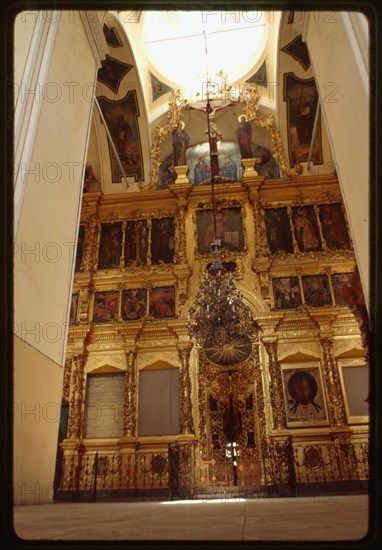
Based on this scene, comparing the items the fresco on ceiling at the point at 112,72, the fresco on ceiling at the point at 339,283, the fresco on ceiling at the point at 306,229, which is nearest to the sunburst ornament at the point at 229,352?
the fresco on ceiling at the point at 339,283

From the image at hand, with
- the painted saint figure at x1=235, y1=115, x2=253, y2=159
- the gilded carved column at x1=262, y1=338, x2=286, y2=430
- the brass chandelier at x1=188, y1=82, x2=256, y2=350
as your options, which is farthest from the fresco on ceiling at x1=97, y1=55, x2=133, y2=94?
the gilded carved column at x1=262, y1=338, x2=286, y2=430

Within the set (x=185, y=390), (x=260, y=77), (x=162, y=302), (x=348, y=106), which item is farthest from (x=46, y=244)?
(x=260, y=77)

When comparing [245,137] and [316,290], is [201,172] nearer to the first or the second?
[245,137]

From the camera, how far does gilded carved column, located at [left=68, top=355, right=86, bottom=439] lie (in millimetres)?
10648

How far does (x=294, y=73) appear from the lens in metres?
12.1

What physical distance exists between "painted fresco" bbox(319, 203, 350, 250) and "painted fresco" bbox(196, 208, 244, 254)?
7.92 feet

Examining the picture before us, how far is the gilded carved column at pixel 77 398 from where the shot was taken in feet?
34.9

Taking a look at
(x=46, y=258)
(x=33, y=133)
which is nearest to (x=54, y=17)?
(x=33, y=133)

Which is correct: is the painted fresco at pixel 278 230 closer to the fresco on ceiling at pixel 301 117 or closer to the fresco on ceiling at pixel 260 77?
the fresco on ceiling at pixel 301 117

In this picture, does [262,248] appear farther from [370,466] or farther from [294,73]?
[370,466]

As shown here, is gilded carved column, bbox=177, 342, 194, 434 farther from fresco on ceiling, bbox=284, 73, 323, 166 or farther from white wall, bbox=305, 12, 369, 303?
white wall, bbox=305, 12, 369, 303

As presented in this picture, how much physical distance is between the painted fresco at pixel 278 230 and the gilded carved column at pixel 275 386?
9.06 ft

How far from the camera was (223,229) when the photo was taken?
1279 centimetres
